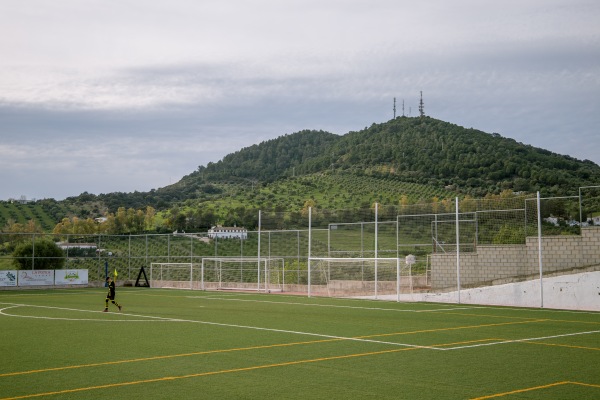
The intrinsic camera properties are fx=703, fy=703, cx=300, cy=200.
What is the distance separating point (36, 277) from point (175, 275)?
30.3 feet

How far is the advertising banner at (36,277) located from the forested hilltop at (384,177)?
19.1 meters

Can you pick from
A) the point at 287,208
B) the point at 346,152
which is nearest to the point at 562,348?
the point at 287,208

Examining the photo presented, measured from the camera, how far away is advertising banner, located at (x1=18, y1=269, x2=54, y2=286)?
152ft

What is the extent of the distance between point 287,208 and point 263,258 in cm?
3716

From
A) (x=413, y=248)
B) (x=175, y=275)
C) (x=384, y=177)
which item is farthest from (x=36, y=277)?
(x=384, y=177)

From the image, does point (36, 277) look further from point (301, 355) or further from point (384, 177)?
point (384, 177)

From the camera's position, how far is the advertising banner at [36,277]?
46.3m

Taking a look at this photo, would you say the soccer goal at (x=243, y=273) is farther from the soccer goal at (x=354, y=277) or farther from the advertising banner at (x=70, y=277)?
the advertising banner at (x=70, y=277)

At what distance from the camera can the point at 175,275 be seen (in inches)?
1954

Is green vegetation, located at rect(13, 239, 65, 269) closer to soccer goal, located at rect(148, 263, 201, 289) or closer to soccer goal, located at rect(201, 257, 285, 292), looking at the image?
soccer goal, located at rect(148, 263, 201, 289)

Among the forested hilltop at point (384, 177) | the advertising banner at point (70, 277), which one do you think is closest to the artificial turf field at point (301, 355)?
the advertising banner at point (70, 277)

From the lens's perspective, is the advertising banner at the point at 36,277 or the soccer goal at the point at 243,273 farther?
the advertising banner at the point at 36,277

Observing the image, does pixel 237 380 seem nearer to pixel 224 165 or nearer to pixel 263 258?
pixel 263 258

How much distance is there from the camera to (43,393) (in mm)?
10117
